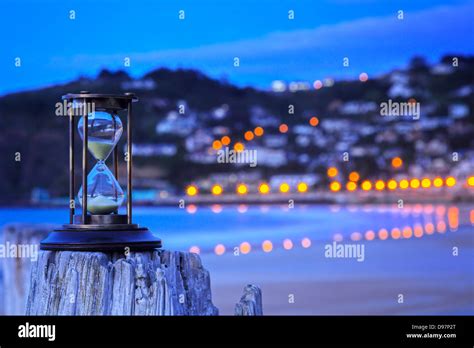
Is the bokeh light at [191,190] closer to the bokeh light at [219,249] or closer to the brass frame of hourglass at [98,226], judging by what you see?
the bokeh light at [219,249]

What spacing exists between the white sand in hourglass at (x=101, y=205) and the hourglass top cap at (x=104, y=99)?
1.50ft

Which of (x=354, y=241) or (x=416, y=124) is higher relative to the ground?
(x=416, y=124)

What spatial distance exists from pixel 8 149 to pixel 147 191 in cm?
716

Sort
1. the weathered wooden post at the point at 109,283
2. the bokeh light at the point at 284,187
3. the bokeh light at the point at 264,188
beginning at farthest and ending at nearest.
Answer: the bokeh light at the point at 284,187 → the bokeh light at the point at 264,188 → the weathered wooden post at the point at 109,283

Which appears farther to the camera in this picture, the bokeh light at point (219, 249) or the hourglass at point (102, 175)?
the bokeh light at point (219, 249)

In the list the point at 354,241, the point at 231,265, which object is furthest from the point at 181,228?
the point at 354,241

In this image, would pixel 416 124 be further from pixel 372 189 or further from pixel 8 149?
pixel 8 149

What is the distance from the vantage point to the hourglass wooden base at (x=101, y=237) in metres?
6.21

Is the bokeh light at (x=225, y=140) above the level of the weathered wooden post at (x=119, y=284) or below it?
above

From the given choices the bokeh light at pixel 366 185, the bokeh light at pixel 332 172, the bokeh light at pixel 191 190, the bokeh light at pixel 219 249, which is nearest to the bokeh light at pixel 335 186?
the bokeh light at pixel 332 172

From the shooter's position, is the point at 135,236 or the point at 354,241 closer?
the point at 135,236

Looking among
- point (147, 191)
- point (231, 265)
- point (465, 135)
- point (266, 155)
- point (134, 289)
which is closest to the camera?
point (134, 289)

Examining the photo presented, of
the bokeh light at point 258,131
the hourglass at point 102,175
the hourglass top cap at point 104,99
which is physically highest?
the bokeh light at point 258,131
